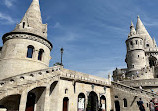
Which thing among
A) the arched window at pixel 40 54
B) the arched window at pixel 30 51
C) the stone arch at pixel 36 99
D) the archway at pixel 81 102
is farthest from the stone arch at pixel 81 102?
the arched window at pixel 30 51

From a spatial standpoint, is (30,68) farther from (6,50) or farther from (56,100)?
(56,100)

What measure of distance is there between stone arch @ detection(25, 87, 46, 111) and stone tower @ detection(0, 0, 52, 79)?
120 inches

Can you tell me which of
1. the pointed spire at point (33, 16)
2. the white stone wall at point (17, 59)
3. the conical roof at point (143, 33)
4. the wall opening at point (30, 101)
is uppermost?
the conical roof at point (143, 33)

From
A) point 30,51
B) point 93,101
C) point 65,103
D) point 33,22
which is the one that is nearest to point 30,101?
point 65,103

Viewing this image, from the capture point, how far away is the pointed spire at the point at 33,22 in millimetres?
19797

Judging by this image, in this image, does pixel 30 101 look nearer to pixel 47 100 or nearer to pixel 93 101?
pixel 47 100

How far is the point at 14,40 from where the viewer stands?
18.6 m

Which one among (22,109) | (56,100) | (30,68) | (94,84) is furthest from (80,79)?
(22,109)

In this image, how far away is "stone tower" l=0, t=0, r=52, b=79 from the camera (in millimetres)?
17578

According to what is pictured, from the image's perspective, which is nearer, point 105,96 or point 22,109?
point 22,109

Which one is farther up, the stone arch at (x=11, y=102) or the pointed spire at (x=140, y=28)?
the pointed spire at (x=140, y=28)

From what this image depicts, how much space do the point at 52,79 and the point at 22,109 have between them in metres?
4.72

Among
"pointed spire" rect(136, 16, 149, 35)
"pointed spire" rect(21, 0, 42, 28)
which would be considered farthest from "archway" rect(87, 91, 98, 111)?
"pointed spire" rect(136, 16, 149, 35)

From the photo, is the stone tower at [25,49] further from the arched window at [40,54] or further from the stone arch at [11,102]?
the stone arch at [11,102]
